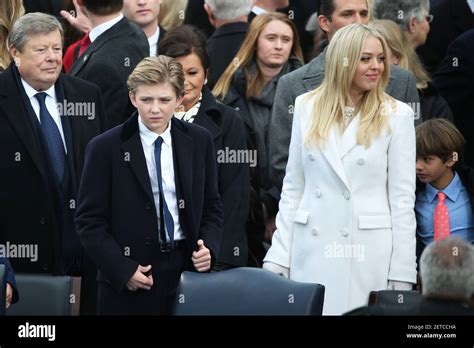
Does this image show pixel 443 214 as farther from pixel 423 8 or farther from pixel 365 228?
pixel 423 8

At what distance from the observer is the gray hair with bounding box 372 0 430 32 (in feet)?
30.5

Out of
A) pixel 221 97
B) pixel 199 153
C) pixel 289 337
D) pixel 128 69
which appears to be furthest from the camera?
pixel 221 97

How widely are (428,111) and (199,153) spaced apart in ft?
6.68

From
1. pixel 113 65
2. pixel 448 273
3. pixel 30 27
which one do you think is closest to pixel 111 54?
pixel 113 65

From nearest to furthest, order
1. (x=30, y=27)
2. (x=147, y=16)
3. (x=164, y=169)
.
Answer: (x=164, y=169) < (x=30, y=27) < (x=147, y=16)

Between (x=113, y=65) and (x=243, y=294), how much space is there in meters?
2.64

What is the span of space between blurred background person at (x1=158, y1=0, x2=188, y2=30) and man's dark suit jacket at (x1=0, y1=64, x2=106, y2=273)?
106 inches

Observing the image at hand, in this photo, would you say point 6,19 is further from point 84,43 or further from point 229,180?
point 229,180

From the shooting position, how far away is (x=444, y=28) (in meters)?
9.90

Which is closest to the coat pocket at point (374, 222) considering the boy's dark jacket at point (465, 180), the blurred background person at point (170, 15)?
the boy's dark jacket at point (465, 180)

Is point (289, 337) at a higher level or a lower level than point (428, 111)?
lower

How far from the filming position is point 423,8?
9305 mm

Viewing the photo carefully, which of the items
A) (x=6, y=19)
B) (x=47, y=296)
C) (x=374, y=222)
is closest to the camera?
(x=47, y=296)

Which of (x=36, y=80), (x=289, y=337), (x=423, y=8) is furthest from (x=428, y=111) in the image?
(x=289, y=337)
